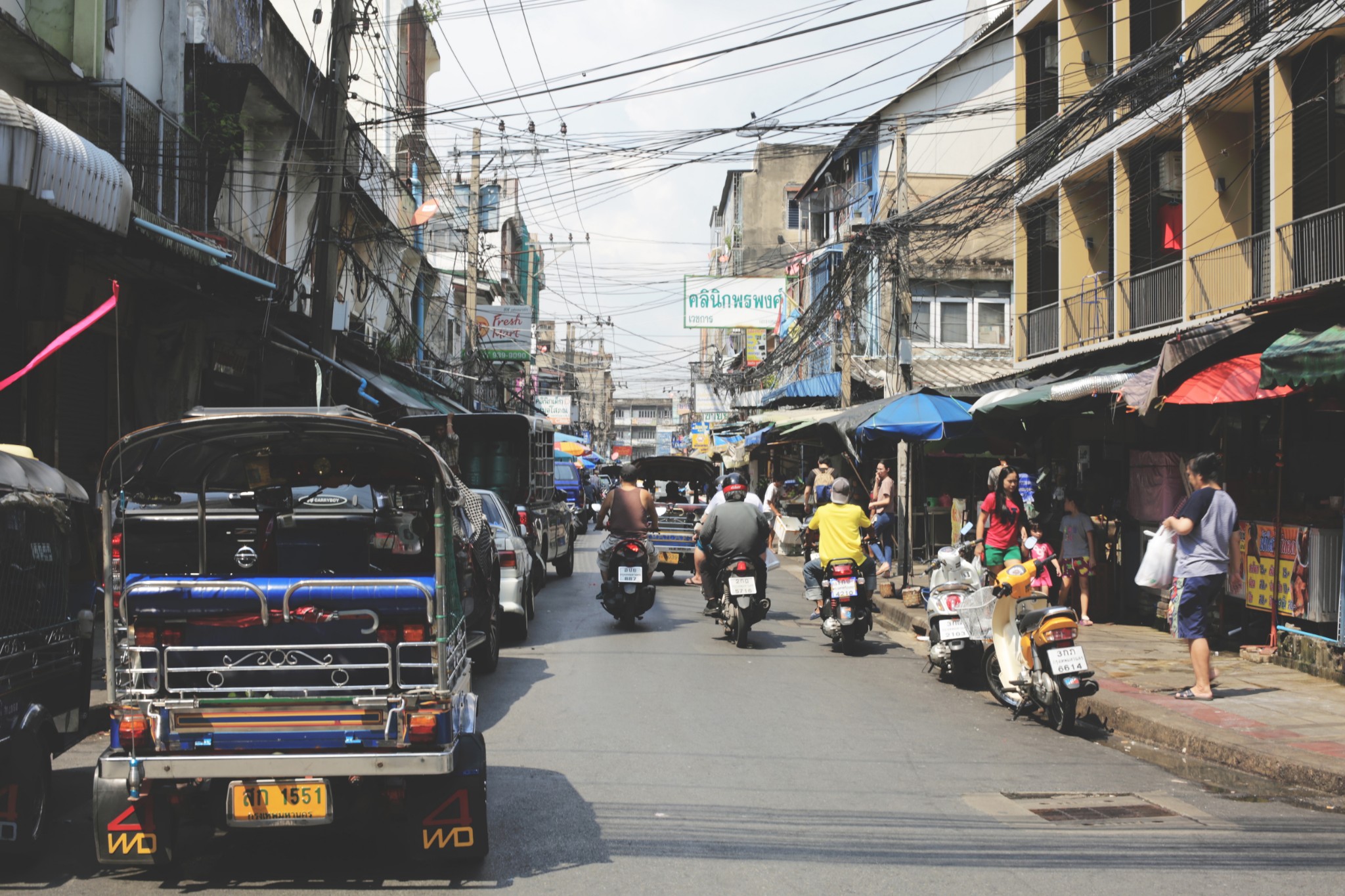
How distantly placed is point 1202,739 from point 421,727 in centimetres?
539

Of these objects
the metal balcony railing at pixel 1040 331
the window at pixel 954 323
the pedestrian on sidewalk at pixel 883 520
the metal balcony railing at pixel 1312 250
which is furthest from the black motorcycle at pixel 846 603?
the window at pixel 954 323

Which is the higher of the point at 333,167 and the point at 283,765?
the point at 333,167

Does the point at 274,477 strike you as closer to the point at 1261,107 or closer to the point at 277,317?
the point at 277,317

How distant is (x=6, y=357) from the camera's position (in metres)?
12.2

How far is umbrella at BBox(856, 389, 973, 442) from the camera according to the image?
579 inches

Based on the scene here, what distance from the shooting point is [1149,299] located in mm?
17203

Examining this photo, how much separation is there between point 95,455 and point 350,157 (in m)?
7.84

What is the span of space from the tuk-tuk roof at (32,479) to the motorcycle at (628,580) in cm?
728

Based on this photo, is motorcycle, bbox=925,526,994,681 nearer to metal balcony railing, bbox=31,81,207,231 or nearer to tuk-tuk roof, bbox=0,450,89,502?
tuk-tuk roof, bbox=0,450,89,502

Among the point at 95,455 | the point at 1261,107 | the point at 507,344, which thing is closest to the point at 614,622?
the point at 95,455

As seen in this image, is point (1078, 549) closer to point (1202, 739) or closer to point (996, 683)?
point (996, 683)

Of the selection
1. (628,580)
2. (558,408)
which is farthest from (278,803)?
(558,408)

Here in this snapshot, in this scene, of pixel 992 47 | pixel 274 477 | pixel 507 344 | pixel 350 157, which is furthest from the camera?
pixel 507 344

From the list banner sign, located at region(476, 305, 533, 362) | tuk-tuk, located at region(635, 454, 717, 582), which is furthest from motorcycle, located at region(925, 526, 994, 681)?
banner sign, located at region(476, 305, 533, 362)
